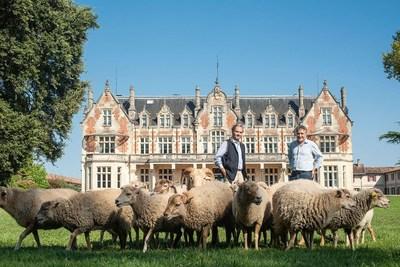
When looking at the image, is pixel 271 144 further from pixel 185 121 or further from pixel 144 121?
pixel 144 121

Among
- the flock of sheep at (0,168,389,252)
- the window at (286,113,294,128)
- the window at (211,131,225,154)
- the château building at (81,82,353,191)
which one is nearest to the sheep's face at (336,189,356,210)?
the flock of sheep at (0,168,389,252)

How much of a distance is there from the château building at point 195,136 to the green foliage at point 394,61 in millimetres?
25791

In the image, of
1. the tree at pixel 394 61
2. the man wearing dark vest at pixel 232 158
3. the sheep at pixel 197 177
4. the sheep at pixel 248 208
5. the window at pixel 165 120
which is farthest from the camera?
the window at pixel 165 120

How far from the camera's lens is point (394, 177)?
3305 inches

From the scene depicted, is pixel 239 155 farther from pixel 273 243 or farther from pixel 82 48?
pixel 82 48

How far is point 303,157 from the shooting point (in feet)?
33.3

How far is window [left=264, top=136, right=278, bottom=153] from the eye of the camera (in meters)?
52.8

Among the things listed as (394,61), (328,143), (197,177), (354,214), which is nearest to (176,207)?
(197,177)

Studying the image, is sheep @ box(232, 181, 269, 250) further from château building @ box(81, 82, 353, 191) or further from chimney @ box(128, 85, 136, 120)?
chimney @ box(128, 85, 136, 120)

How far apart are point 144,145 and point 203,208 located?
43417 mm

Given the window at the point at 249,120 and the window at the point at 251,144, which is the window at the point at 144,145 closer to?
the window at the point at 251,144

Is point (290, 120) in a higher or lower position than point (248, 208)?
higher

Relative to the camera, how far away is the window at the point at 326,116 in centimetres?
5216

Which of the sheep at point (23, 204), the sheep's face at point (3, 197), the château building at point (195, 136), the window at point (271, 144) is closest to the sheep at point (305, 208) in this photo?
the sheep at point (23, 204)
